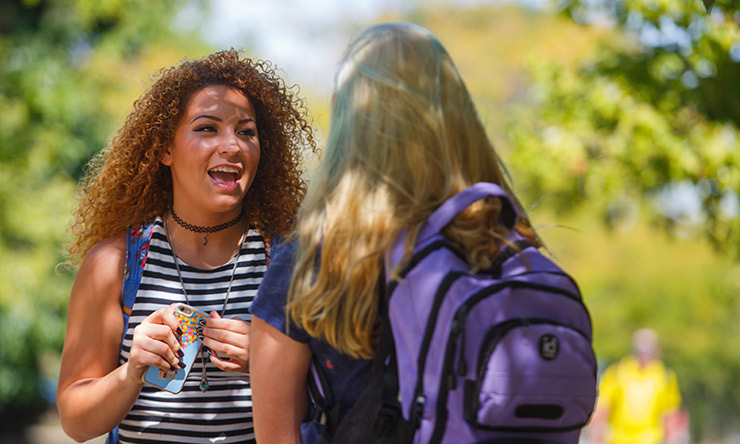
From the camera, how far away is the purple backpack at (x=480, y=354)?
1733 millimetres

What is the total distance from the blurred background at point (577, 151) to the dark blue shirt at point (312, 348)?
48cm

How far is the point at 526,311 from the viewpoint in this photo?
1.78 m

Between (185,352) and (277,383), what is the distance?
1.42 feet

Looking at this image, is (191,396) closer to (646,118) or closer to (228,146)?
(228,146)

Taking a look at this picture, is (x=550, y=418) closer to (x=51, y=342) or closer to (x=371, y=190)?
(x=371, y=190)

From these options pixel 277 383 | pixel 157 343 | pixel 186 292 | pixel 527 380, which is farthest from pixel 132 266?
pixel 527 380

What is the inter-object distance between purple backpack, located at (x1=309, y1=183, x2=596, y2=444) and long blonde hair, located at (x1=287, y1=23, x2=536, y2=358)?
0.06 meters

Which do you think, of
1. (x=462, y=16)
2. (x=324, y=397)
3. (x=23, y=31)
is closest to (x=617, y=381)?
(x=324, y=397)

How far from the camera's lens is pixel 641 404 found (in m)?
8.35

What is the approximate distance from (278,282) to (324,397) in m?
0.28

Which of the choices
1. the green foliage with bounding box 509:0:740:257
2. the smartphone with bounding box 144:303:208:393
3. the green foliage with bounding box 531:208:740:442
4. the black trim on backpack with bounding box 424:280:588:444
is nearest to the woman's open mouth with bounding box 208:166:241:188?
the smartphone with bounding box 144:303:208:393

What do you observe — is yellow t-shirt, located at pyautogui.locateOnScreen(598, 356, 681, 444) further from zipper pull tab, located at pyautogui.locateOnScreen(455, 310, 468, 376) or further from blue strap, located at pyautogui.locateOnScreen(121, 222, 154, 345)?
zipper pull tab, located at pyautogui.locateOnScreen(455, 310, 468, 376)

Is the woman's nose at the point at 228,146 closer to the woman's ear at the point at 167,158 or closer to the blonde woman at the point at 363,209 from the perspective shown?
the woman's ear at the point at 167,158

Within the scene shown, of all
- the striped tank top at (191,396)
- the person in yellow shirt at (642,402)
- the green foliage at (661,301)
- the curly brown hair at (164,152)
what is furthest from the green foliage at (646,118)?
the green foliage at (661,301)
